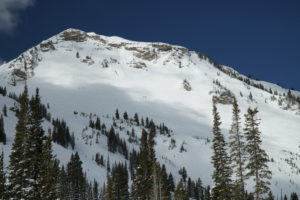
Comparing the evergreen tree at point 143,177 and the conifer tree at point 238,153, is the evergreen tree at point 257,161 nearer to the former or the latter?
the conifer tree at point 238,153

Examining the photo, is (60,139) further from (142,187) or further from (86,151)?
(142,187)

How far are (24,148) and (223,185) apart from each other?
22.2 m

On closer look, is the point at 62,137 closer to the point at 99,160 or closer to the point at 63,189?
the point at 99,160

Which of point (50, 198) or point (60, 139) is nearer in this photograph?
point (50, 198)

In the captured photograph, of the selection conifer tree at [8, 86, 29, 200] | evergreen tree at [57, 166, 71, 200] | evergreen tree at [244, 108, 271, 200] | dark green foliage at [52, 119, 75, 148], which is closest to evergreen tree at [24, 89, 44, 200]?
conifer tree at [8, 86, 29, 200]

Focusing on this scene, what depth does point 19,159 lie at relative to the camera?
36562mm

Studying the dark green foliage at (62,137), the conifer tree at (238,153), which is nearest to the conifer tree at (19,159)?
the conifer tree at (238,153)

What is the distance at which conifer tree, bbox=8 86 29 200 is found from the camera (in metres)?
35.5

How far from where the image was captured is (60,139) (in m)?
177

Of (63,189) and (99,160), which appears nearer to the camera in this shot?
(63,189)

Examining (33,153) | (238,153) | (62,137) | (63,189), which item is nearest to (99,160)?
(62,137)

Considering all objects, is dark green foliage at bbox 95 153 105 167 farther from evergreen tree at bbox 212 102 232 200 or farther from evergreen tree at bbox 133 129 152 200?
evergreen tree at bbox 212 102 232 200

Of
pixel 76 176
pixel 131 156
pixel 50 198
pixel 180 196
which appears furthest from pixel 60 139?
pixel 50 198

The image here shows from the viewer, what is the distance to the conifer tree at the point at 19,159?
35469 millimetres
